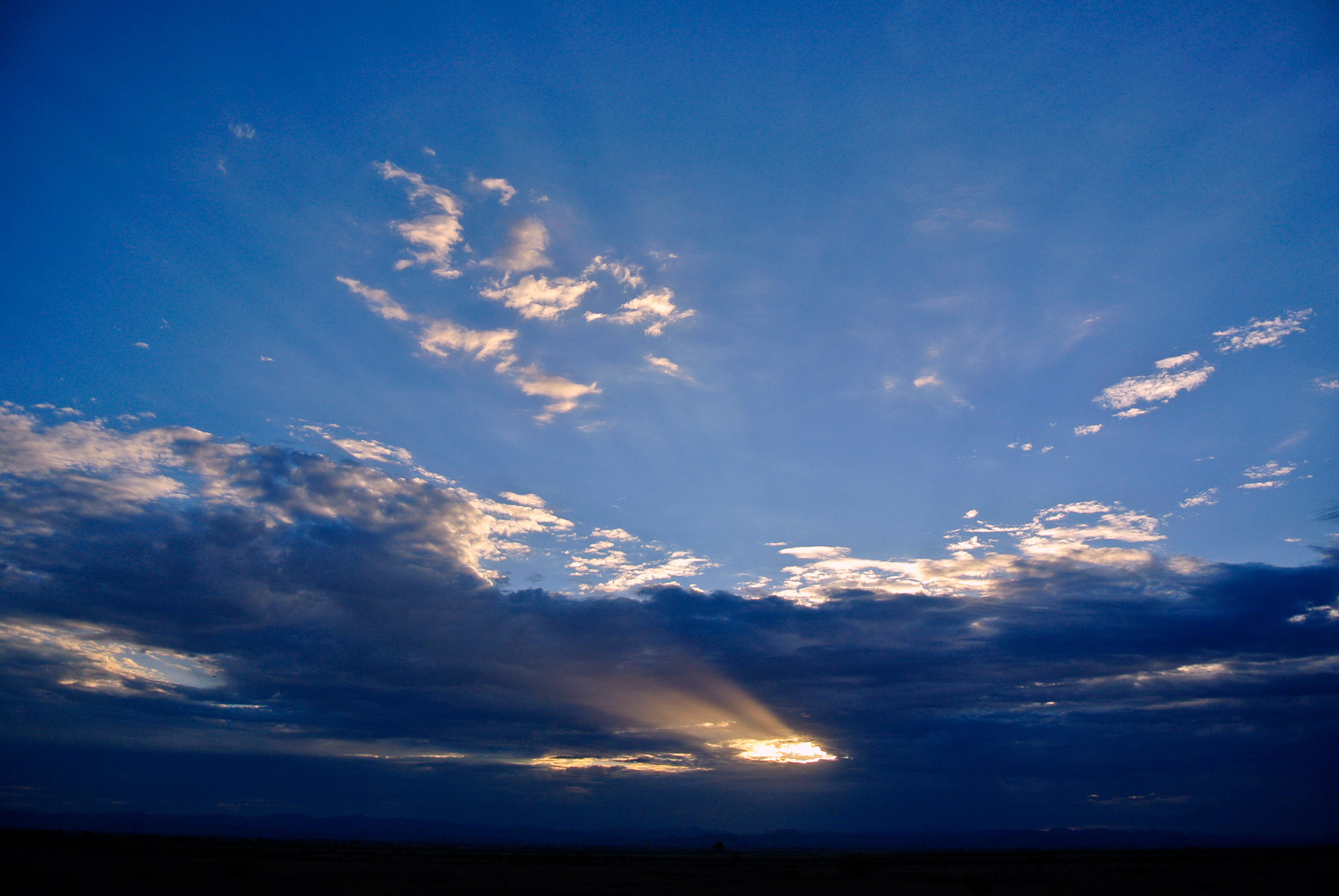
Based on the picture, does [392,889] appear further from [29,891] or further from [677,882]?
[677,882]


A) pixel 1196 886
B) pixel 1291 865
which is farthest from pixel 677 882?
pixel 1291 865

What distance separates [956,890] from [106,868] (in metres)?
62.0

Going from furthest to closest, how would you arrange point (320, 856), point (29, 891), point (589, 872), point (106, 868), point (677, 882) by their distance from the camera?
point (320, 856)
point (589, 872)
point (677, 882)
point (106, 868)
point (29, 891)

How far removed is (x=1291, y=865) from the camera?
81.6 meters

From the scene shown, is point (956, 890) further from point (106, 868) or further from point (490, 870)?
point (106, 868)

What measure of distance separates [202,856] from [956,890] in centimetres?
7673

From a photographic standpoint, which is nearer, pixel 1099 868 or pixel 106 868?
pixel 106 868

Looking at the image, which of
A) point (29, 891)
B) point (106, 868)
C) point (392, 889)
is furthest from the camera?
point (106, 868)

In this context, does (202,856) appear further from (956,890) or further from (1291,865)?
(1291,865)

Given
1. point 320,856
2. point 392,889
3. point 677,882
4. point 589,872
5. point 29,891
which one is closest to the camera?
point 29,891

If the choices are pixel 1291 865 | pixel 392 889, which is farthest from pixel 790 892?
pixel 1291 865

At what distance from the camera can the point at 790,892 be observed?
161 ft

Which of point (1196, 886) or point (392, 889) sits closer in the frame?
point (392, 889)

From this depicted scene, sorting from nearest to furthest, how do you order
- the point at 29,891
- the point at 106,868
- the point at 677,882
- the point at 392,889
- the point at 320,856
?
the point at 29,891, the point at 392,889, the point at 106,868, the point at 677,882, the point at 320,856
